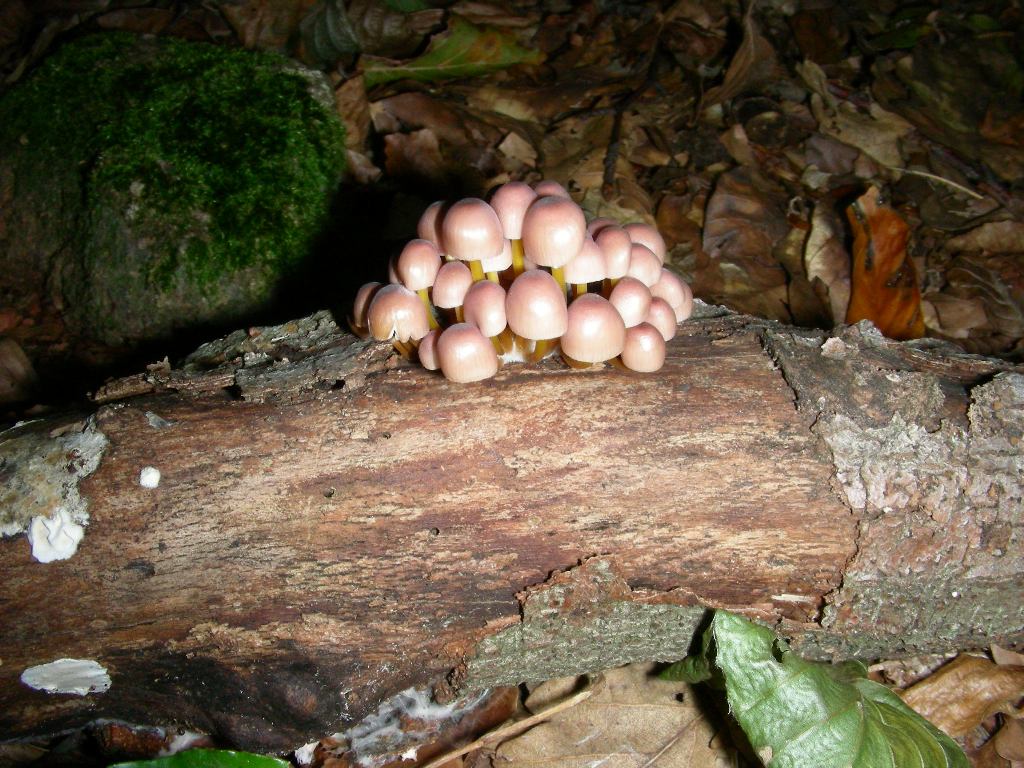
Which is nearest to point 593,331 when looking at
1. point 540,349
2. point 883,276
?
point 540,349

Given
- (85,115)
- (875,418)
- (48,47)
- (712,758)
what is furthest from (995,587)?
(48,47)

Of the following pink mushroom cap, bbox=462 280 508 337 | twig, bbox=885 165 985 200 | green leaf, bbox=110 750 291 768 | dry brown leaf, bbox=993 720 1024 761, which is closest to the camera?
green leaf, bbox=110 750 291 768

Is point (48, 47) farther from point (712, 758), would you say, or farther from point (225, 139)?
point (712, 758)

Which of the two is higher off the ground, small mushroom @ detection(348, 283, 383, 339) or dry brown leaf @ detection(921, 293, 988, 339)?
small mushroom @ detection(348, 283, 383, 339)

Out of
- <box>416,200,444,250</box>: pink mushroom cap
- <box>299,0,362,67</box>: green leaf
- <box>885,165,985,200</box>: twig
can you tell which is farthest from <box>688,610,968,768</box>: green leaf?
<box>299,0,362,67</box>: green leaf

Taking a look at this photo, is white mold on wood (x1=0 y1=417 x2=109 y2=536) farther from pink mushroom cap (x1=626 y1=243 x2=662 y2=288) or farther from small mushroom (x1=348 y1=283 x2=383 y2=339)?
pink mushroom cap (x1=626 y1=243 x2=662 y2=288)

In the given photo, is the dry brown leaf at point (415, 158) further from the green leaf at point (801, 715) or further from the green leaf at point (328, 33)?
the green leaf at point (801, 715)
